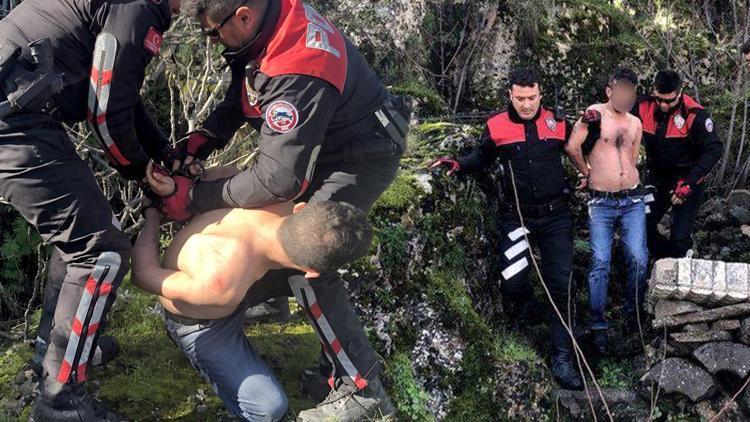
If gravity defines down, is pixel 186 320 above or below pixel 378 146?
below

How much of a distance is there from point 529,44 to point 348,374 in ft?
20.1

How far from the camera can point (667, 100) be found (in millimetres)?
6238

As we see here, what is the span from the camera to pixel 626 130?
19.5 ft

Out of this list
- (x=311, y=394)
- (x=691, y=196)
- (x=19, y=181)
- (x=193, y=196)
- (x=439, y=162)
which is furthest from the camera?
(x=691, y=196)

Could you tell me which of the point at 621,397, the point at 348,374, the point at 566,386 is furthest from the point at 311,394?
the point at 621,397

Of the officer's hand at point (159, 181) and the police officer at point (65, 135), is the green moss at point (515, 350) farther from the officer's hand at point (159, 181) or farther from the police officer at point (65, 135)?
the police officer at point (65, 135)

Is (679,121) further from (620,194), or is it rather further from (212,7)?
(212,7)

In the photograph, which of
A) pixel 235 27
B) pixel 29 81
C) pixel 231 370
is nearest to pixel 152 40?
pixel 235 27

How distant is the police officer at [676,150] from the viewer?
247 inches

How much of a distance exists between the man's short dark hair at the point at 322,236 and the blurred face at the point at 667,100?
4.25 metres

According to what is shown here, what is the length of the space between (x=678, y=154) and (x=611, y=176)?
3.18 feet

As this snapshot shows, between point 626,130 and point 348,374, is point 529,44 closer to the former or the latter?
point 626,130

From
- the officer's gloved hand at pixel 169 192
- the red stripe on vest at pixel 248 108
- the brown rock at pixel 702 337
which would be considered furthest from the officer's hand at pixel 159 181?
the brown rock at pixel 702 337

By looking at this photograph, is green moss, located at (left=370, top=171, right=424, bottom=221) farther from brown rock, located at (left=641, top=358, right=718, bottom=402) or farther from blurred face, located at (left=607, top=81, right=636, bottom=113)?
brown rock, located at (left=641, top=358, right=718, bottom=402)
